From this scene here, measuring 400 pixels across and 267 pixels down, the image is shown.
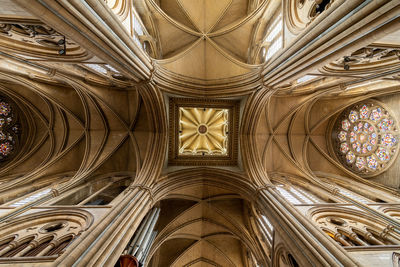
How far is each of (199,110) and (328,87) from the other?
7.06 meters

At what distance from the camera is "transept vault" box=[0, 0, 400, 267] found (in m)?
5.43

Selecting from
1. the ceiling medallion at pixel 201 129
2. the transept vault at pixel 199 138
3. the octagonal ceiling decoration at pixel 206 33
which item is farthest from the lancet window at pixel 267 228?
the octagonal ceiling decoration at pixel 206 33

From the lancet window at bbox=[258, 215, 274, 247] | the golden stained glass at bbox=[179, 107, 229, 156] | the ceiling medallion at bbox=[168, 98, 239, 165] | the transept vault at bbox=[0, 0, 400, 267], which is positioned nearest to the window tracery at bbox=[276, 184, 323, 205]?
the transept vault at bbox=[0, 0, 400, 267]

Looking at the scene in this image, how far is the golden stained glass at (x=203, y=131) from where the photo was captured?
12.6 m

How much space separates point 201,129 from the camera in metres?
13.1

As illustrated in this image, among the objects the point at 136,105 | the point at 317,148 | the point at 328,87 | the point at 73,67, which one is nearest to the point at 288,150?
the point at 317,148

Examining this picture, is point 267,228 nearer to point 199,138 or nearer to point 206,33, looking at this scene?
point 199,138

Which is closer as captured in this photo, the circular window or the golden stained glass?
the circular window

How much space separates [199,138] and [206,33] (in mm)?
6504

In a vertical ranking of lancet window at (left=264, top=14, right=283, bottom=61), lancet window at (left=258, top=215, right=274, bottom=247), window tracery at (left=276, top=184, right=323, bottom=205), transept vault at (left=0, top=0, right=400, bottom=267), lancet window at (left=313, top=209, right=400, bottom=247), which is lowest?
lancet window at (left=258, top=215, right=274, bottom=247)

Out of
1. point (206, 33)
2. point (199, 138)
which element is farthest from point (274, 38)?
point (199, 138)

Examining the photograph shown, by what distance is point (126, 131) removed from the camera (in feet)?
39.3

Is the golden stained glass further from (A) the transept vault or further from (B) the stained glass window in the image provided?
(B) the stained glass window

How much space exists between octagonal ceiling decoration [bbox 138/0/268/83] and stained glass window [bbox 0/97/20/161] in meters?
10.7
